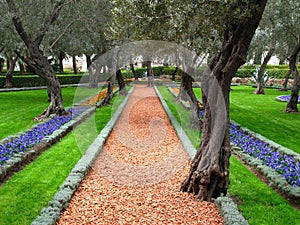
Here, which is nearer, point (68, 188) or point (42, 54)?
point (68, 188)

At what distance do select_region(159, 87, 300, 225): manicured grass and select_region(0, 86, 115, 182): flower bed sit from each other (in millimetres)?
4493

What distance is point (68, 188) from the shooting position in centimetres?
580

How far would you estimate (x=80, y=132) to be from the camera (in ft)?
36.8

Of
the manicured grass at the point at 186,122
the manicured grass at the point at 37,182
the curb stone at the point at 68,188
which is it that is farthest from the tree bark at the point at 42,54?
the curb stone at the point at 68,188

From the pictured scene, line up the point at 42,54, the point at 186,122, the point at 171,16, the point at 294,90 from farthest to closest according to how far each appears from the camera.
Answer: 1. the point at 294,90
2. the point at 42,54
3. the point at 186,122
4. the point at 171,16

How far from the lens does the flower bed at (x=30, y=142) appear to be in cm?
717

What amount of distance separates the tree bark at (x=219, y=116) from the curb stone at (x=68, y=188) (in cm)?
212

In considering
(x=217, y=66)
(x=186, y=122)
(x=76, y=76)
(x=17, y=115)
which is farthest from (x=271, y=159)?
(x=76, y=76)

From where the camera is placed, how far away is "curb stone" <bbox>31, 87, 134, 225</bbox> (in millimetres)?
4656

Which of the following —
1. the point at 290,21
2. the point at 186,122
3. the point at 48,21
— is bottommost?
the point at 186,122

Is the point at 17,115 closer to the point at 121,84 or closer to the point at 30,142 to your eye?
the point at 30,142

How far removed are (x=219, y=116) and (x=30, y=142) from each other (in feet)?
18.2

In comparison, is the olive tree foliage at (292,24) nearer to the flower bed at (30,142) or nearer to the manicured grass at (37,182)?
the flower bed at (30,142)

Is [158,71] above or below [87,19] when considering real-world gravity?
below
